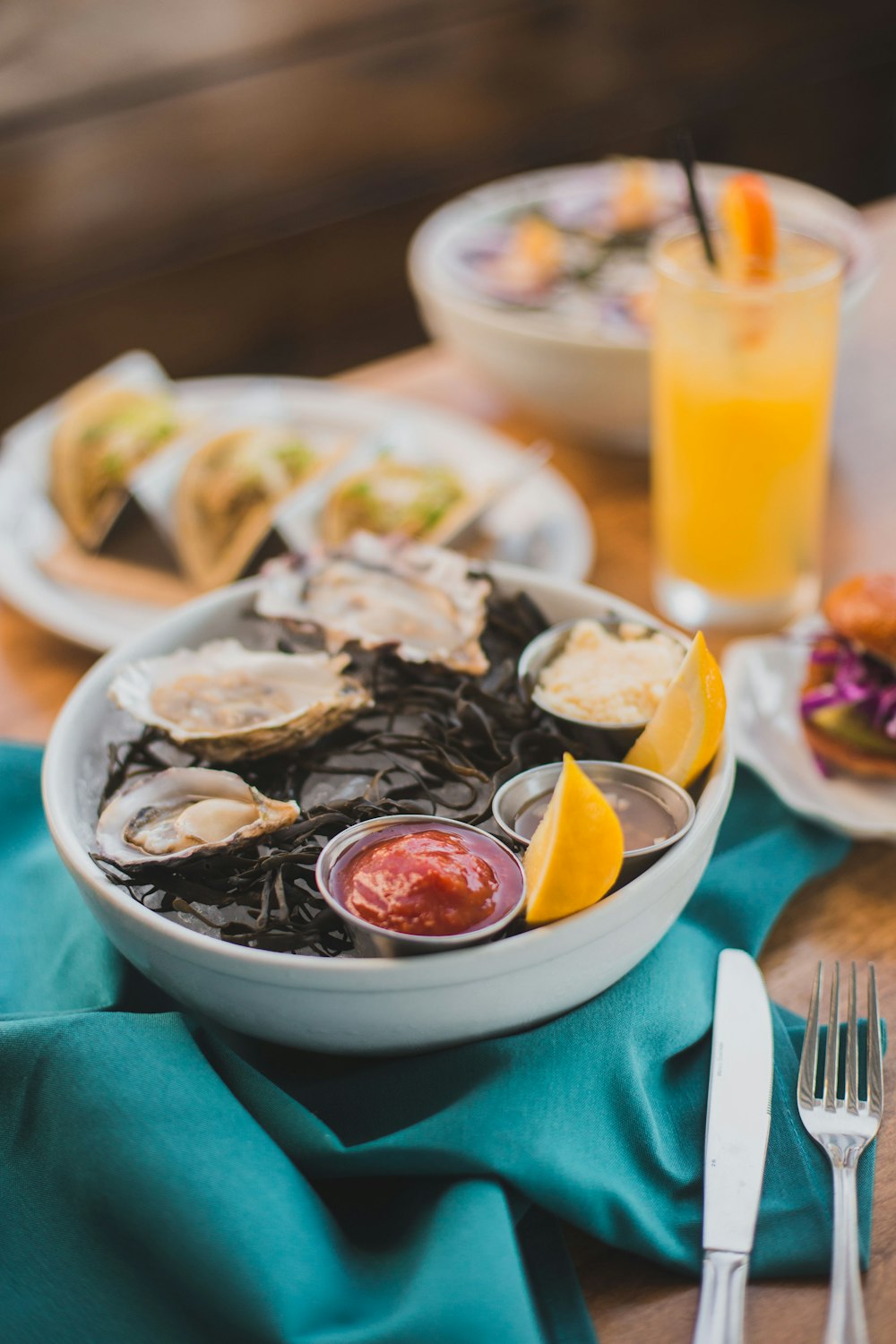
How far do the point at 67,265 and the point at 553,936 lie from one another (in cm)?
353

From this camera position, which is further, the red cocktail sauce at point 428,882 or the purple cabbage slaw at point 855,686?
the purple cabbage slaw at point 855,686

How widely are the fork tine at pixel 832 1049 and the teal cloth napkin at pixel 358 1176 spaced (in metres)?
0.03

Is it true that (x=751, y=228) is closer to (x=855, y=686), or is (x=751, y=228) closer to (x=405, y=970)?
(x=855, y=686)

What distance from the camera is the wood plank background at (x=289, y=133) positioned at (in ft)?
12.2

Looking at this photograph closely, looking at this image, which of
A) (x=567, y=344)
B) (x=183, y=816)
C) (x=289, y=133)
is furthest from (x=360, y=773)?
(x=289, y=133)

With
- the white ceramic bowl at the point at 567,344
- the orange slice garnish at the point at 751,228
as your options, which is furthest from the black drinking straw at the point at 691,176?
the white ceramic bowl at the point at 567,344

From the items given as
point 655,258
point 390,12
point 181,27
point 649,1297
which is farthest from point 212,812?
point 390,12

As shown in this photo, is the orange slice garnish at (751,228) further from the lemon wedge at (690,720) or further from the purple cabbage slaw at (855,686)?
the lemon wedge at (690,720)

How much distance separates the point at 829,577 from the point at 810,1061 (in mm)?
838

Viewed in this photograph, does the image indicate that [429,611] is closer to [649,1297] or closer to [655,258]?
[655,258]

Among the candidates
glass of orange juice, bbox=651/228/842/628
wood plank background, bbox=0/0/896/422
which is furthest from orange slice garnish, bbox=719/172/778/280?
wood plank background, bbox=0/0/896/422

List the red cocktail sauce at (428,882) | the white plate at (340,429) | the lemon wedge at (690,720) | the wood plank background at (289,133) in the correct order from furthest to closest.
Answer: the wood plank background at (289,133), the white plate at (340,429), the lemon wedge at (690,720), the red cocktail sauce at (428,882)

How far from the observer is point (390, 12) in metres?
4.11

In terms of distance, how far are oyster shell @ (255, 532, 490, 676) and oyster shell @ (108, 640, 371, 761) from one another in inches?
2.0
